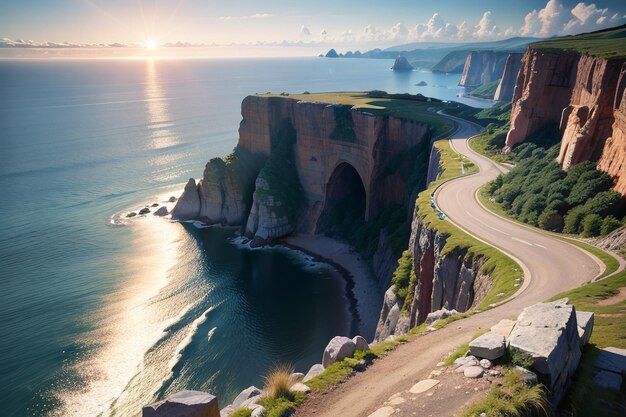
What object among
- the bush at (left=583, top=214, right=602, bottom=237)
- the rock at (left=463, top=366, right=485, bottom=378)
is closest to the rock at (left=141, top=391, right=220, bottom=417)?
the rock at (left=463, top=366, right=485, bottom=378)

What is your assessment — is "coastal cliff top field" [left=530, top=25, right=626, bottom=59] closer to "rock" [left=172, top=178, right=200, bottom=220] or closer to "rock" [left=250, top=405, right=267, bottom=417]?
"rock" [left=250, top=405, right=267, bottom=417]

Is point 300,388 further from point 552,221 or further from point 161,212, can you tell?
point 161,212

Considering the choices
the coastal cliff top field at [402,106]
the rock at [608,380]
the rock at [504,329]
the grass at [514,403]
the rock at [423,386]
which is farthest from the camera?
the coastal cliff top field at [402,106]

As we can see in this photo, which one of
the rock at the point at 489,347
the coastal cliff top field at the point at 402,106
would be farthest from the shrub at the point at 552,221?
the coastal cliff top field at the point at 402,106

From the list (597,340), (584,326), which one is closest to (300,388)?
(584,326)

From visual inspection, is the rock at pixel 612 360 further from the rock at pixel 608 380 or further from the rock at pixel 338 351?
the rock at pixel 338 351

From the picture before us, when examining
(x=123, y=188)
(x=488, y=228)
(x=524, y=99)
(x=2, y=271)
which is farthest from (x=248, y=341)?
(x=123, y=188)
